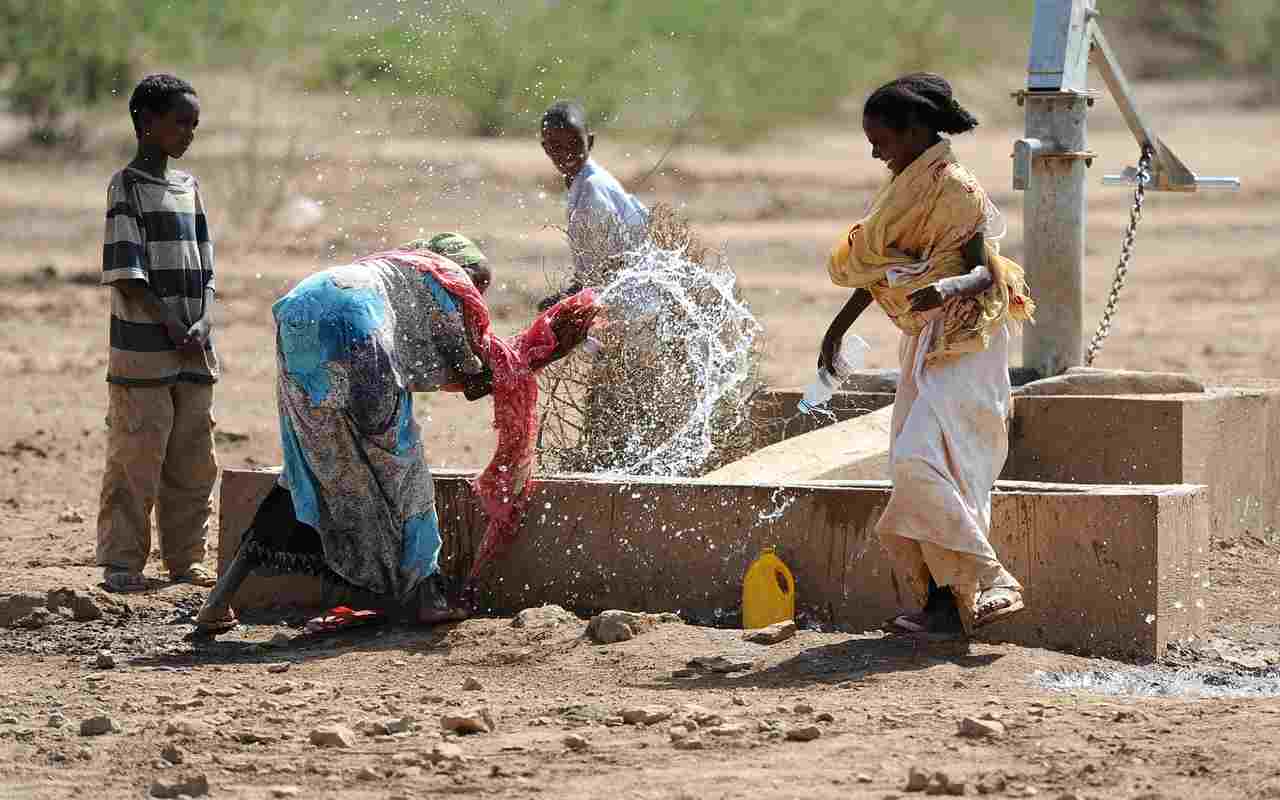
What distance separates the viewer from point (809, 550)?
606cm

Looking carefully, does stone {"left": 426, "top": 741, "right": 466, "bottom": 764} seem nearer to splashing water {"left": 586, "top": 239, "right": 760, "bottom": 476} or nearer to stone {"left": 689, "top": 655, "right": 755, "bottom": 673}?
stone {"left": 689, "top": 655, "right": 755, "bottom": 673}

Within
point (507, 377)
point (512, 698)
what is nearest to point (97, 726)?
point (512, 698)

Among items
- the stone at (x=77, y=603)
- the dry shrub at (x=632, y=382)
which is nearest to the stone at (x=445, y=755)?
the stone at (x=77, y=603)

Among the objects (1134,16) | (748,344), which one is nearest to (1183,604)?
(748,344)

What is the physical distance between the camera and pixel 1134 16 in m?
38.7

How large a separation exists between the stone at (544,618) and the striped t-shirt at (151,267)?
1.69 metres

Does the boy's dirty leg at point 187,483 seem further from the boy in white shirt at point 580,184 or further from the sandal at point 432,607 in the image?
the boy in white shirt at point 580,184

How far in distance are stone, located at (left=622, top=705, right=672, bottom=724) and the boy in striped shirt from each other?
257 cm

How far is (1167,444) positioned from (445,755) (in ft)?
11.7

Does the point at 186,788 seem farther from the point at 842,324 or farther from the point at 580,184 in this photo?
the point at 580,184

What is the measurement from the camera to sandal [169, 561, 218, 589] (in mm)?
7000

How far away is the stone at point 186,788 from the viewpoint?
4.35 m

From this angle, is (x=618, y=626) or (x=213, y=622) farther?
(x=213, y=622)

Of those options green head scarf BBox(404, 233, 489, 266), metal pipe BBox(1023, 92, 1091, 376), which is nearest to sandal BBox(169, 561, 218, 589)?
green head scarf BBox(404, 233, 489, 266)
